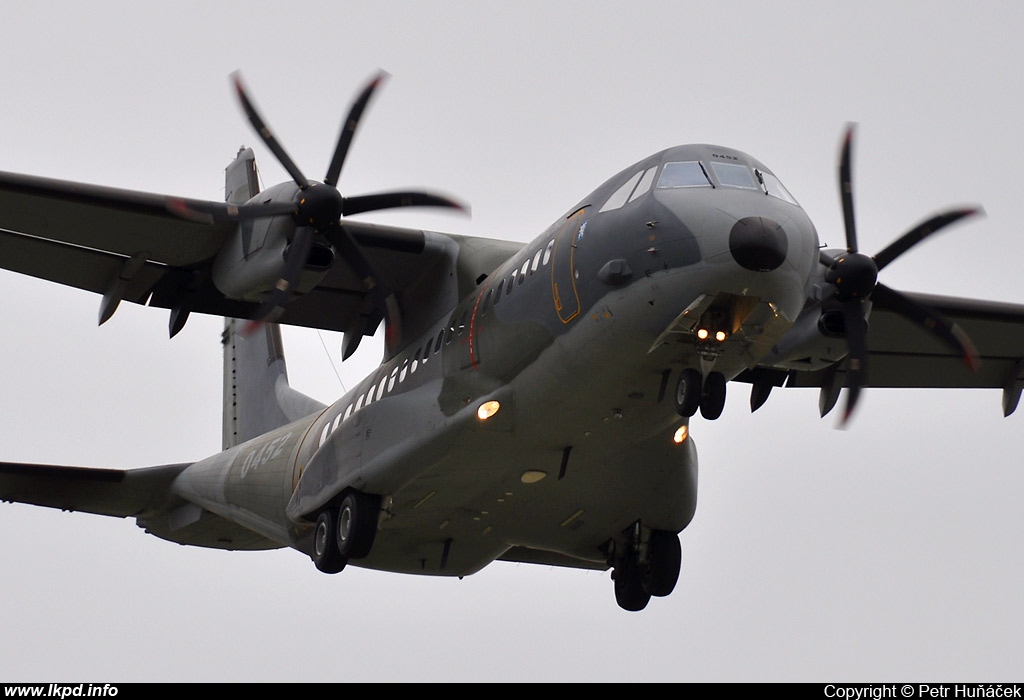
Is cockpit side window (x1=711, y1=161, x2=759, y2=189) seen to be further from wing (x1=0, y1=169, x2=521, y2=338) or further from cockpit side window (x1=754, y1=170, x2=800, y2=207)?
wing (x1=0, y1=169, x2=521, y2=338)

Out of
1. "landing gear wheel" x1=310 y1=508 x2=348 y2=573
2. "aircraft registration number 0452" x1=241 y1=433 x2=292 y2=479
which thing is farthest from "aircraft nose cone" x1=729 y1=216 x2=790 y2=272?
"aircraft registration number 0452" x1=241 y1=433 x2=292 y2=479

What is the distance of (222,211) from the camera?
1576 cm

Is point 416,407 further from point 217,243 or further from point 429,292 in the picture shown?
point 217,243

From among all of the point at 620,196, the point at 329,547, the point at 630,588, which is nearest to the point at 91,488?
the point at 329,547

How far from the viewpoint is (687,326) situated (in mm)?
13312

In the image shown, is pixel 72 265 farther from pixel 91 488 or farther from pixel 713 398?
pixel 713 398

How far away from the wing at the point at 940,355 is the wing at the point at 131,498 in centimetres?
713

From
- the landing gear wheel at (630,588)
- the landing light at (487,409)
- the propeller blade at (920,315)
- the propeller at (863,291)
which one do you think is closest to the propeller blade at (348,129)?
the landing light at (487,409)

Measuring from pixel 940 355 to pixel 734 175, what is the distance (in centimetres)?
685

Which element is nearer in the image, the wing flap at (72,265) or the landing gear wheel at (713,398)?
the landing gear wheel at (713,398)

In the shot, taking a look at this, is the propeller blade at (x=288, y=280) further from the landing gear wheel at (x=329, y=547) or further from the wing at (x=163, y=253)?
the landing gear wheel at (x=329, y=547)

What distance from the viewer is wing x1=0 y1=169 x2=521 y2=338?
623 inches

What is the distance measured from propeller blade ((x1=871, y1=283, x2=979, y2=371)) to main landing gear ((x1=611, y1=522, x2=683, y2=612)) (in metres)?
3.64

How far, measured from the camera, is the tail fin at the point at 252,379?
21094mm
